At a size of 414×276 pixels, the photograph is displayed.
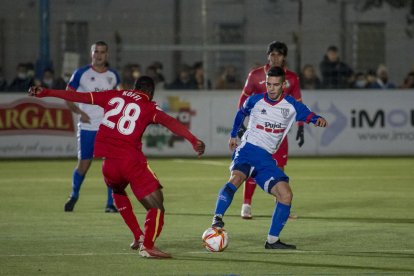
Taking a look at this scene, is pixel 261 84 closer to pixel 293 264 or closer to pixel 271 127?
pixel 271 127

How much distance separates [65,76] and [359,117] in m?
7.02

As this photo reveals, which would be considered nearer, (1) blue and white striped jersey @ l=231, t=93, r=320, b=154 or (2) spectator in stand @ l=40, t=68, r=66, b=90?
(1) blue and white striped jersey @ l=231, t=93, r=320, b=154

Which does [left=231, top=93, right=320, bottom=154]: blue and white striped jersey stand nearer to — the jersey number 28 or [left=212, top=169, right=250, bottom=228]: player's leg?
[left=212, top=169, right=250, bottom=228]: player's leg

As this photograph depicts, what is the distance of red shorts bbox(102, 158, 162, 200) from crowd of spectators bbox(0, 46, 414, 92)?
14.9 m

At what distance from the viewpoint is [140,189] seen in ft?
33.7

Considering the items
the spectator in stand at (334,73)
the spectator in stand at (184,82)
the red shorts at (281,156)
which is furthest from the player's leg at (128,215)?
the spectator in stand at (334,73)

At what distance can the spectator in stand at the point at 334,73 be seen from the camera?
25750 mm

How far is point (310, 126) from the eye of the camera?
83.1ft

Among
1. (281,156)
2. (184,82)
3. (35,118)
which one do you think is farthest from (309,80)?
(281,156)

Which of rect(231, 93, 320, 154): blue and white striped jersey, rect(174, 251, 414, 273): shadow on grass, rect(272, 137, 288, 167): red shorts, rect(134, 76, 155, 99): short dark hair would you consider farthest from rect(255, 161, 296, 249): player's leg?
rect(272, 137, 288, 167): red shorts

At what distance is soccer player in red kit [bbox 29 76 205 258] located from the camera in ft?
33.7

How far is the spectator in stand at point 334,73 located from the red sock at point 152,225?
52.3 feet

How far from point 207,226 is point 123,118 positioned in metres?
2.86

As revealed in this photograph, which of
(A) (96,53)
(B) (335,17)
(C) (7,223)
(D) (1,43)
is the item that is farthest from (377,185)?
(B) (335,17)
